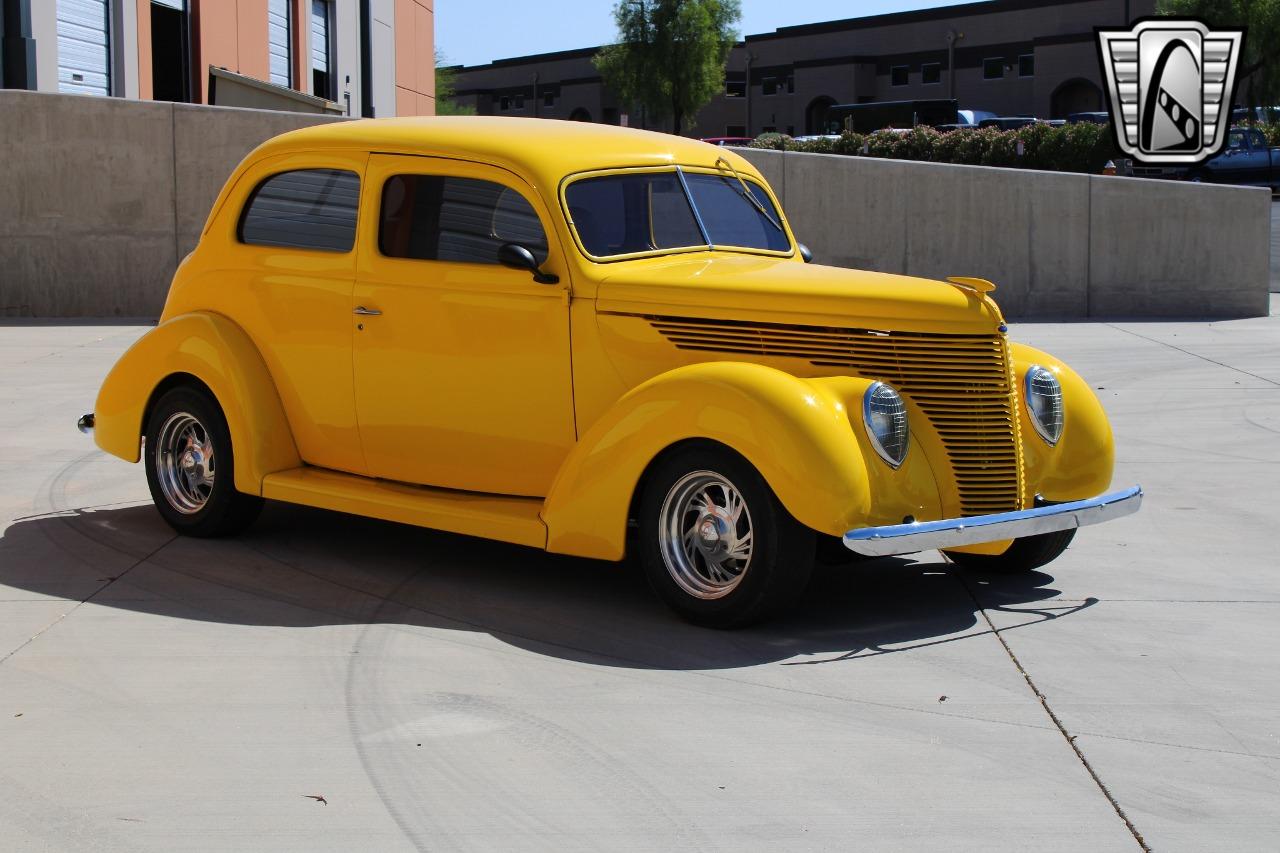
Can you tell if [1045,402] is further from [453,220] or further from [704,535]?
Answer: [453,220]

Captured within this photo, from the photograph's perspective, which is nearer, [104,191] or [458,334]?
[458,334]

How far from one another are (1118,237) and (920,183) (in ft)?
7.81

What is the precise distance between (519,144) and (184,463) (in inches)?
85.6

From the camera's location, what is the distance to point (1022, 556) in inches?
246

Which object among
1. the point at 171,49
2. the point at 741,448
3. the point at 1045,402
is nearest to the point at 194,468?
the point at 741,448

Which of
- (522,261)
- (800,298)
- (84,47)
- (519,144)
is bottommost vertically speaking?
(800,298)

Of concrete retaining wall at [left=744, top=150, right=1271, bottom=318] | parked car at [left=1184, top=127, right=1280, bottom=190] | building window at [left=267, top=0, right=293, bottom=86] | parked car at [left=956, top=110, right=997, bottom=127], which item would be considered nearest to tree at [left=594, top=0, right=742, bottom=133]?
parked car at [left=956, top=110, right=997, bottom=127]

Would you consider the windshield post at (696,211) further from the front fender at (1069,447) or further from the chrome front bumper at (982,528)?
the chrome front bumper at (982,528)

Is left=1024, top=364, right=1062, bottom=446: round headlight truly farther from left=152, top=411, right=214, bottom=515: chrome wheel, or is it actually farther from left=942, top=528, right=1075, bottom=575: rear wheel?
left=152, top=411, right=214, bottom=515: chrome wheel

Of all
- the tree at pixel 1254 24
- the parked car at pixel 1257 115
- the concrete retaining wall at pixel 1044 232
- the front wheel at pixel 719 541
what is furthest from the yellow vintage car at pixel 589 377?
the parked car at pixel 1257 115

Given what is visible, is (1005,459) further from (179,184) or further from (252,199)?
(179,184)

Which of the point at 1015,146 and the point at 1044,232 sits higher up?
the point at 1015,146

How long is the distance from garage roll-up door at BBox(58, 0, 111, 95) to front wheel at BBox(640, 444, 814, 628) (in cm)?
1803

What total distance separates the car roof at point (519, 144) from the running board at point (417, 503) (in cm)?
127
